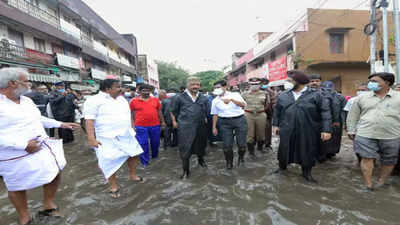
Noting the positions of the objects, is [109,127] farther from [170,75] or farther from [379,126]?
[170,75]

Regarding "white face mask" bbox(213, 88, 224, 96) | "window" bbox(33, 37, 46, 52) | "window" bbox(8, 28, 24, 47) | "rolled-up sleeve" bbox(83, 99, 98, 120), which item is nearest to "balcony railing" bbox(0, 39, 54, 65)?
"window" bbox(8, 28, 24, 47)

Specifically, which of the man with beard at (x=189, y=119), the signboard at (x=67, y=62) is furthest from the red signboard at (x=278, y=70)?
the signboard at (x=67, y=62)

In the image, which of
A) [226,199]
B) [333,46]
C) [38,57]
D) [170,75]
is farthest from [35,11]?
[170,75]

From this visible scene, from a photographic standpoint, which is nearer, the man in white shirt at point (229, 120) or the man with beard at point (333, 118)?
the man in white shirt at point (229, 120)

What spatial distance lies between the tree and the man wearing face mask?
4891cm

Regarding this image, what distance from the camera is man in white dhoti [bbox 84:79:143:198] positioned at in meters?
A: 3.29

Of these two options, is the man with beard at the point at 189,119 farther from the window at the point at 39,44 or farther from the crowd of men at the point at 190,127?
the window at the point at 39,44

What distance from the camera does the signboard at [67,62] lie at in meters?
15.4

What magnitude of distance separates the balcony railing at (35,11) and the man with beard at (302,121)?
15.0 metres

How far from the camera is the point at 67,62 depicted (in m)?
16.3

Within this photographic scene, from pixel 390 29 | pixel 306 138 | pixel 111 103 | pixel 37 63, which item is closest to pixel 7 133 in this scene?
pixel 111 103

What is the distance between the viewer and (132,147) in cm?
366

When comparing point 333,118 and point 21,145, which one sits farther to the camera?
point 333,118

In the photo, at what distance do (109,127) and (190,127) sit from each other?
1.34 m
